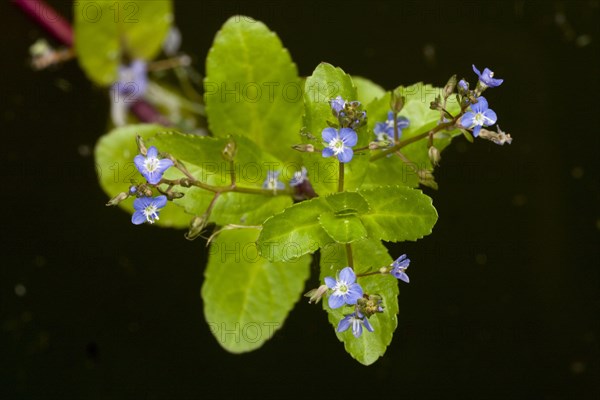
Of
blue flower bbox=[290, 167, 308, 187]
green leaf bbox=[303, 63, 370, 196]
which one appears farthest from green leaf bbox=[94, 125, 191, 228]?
green leaf bbox=[303, 63, 370, 196]

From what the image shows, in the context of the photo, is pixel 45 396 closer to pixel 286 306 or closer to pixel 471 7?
pixel 286 306

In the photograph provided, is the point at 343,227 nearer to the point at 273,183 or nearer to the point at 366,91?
the point at 273,183

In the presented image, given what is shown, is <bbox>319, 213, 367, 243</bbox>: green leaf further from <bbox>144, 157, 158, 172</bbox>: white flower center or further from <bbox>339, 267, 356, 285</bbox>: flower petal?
<bbox>144, 157, 158, 172</bbox>: white flower center

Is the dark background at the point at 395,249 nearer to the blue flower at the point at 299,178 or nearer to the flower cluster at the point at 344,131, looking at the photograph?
the blue flower at the point at 299,178

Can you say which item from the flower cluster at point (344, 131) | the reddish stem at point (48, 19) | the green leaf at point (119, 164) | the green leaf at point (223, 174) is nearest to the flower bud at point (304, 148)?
the flower cluster at point (344, 131)

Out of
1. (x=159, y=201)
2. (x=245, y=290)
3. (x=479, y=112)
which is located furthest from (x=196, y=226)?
(x=479, y=112)

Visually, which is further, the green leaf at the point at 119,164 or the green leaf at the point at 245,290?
the green leaf at the point at 119,164
